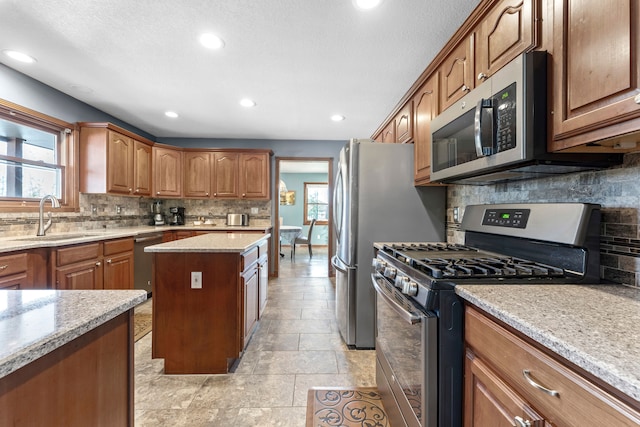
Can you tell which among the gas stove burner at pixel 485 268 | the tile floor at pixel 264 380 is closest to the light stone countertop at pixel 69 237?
the tile floor at pixel 264 380

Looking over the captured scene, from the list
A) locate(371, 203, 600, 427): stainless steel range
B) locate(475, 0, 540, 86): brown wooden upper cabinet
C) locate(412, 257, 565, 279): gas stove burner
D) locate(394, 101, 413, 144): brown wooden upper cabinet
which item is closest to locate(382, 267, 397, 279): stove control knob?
locate(371, 203, 600, 427): stainless steel range

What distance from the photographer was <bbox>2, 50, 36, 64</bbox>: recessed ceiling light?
7.29ft

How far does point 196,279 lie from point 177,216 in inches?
125

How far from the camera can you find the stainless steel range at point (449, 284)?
992mm

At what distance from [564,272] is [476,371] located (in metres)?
0.56

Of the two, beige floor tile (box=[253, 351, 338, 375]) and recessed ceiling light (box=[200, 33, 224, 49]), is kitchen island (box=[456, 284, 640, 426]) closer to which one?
beige floor tile (box=[253, 351, 338, 375])

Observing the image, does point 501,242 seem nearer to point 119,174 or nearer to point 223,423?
point 223,423

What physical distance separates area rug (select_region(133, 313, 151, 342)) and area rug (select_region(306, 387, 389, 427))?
1.72 metres

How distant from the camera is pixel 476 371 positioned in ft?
2.94

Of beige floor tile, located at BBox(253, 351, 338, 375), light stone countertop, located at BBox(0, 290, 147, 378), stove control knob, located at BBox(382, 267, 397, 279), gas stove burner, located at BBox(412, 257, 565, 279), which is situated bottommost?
beige floor tile, located at BBox(253, 351, 338, 375)

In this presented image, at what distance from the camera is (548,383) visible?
641 millimetres

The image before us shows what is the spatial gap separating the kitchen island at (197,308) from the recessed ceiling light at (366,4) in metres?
1.67

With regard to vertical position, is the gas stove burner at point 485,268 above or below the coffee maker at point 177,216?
below

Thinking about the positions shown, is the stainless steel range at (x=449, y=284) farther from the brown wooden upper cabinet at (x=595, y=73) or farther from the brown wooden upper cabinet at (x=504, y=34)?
the brown wooden upper cabinet at (x=504, y=34)
